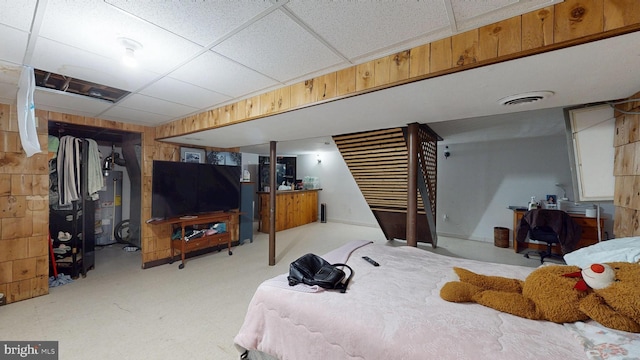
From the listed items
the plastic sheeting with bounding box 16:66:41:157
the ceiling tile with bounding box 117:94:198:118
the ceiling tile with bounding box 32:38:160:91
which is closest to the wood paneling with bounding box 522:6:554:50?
the ceiling tile with bounding box 32:38:160:91

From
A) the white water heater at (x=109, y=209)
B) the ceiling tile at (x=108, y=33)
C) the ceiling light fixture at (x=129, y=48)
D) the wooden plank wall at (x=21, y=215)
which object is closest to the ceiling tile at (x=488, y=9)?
the ceiling tile at (x=108, y=33)

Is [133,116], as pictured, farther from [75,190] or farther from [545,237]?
[545,237]

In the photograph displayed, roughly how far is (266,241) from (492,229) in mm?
4641

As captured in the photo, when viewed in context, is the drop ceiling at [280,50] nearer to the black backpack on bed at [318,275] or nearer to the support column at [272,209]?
the black backpack on bed at [318,275]

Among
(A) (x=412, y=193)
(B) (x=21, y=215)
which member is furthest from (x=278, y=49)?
(B) (x=21, y=215)

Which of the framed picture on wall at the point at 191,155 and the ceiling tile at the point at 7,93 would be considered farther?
the framed picture on wall at the point at 191,155

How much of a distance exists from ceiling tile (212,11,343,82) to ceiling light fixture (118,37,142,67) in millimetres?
437

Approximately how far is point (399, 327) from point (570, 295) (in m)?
0.84

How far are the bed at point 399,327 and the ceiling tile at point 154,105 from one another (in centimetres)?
209

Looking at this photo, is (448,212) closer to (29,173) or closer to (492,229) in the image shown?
(492,229)

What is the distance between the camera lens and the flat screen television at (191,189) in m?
3.42

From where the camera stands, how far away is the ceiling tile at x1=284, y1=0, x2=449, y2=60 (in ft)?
3.41

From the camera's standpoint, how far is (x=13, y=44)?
52.6 inches

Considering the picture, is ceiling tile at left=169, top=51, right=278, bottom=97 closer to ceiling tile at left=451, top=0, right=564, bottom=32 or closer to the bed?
ceiling tile at left=451, top=0, right=564, bottom=32
